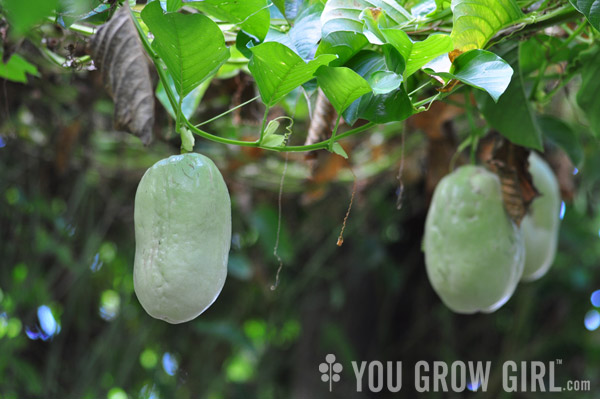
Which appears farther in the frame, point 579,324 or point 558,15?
point 579,324

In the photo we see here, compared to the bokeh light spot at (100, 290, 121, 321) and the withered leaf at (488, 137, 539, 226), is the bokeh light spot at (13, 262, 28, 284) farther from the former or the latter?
the withered leaf at (488, 137, 539, 226)

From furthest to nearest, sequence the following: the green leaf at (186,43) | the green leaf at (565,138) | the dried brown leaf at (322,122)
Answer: the green leaf at (565,138) → the dried brown leaf at (322,122) → the green leaf at (186,43)

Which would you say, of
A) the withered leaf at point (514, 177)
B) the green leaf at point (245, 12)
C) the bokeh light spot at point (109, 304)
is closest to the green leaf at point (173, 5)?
the green leaf at point (245, 12)

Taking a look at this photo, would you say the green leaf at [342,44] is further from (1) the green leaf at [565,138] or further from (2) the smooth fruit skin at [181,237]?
(1) the green leaf at [565,138]

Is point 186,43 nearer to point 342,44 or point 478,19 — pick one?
point 342,44

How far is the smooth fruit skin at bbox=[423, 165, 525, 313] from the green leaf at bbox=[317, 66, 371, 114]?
245mm

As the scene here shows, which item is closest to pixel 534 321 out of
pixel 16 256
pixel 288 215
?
pixel 288 215

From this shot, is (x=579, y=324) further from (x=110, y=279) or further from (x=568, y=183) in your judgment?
(x=110, y=279)

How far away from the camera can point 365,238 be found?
64.7 inches

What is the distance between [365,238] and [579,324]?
2.49 ft

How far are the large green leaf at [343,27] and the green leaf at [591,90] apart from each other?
295mm

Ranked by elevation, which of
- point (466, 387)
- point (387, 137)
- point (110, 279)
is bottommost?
point (466, 387)

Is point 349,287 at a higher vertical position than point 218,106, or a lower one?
lower

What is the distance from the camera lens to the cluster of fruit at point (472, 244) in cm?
63
